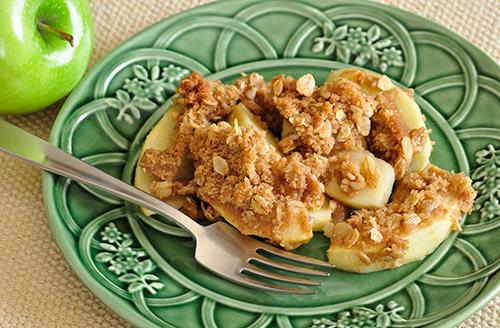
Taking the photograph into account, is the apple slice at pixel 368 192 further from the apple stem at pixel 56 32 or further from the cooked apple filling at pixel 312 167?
the apple stem at pixel 56 32

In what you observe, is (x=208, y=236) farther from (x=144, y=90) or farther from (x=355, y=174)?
(x=144, y=90)

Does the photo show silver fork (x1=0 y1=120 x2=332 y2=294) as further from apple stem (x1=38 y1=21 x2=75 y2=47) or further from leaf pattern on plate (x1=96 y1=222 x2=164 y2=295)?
apple stem (x1=38 y1=21 x2=75 y2=47)

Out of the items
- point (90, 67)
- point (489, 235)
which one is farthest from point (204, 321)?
point (90, 67)

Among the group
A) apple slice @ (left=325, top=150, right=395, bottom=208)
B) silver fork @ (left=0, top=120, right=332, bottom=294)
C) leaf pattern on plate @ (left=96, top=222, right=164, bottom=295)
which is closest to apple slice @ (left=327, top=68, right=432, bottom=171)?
apple slice @ (left=325, top=150, right=395, bottom=208)

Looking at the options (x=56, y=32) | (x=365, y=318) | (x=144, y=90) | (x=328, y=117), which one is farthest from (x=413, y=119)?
(x=56, y=32)

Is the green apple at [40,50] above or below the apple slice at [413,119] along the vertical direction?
below

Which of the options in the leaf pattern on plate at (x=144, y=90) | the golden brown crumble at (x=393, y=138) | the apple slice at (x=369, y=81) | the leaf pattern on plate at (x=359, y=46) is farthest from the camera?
the leaf pattern on plate at (x=359, y=46)

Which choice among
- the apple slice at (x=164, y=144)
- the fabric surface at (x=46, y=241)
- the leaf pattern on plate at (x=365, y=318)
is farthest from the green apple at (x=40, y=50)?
the leaf pattern on plate at (x=365, y=318)
